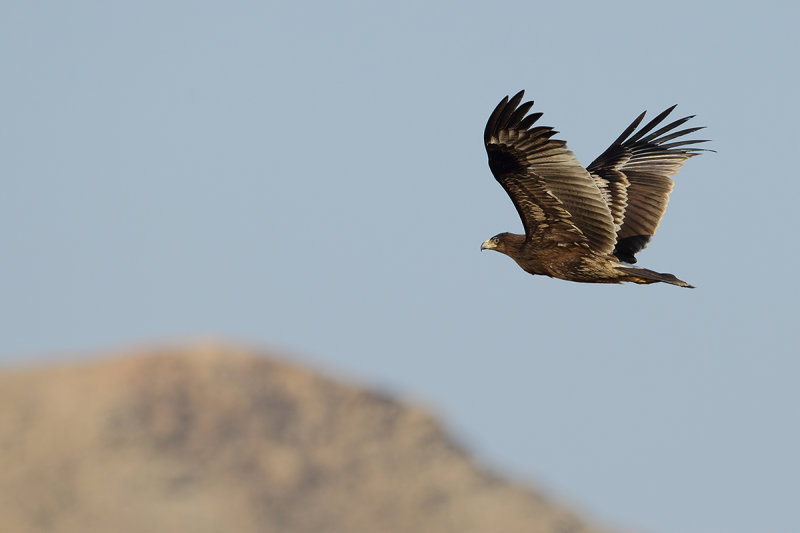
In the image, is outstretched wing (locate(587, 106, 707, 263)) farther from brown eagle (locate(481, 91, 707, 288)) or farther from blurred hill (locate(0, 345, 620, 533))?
blurred hill (locate(0, 345, 620, 533))

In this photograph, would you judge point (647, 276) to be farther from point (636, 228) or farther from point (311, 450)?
point (311, 450)

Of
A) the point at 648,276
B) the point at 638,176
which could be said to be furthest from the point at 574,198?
the point at 638,176

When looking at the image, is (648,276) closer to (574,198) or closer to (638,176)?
(574,198)

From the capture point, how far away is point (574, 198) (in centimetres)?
1343

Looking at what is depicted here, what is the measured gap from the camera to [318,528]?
64.8 meters

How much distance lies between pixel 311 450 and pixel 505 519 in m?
9.99

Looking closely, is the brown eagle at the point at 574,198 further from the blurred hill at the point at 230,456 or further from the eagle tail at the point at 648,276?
the blurred hill at the point at 230,456

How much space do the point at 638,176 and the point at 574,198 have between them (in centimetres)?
304

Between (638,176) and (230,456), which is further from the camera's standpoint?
(230,456)

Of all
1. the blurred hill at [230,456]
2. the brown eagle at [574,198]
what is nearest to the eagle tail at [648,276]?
the brown eagle at [574,198]

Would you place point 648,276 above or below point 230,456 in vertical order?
below

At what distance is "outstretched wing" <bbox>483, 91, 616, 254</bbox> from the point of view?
12820 millimetres

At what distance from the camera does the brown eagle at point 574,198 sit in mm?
12961

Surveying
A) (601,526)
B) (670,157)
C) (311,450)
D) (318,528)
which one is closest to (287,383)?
(311,450)
